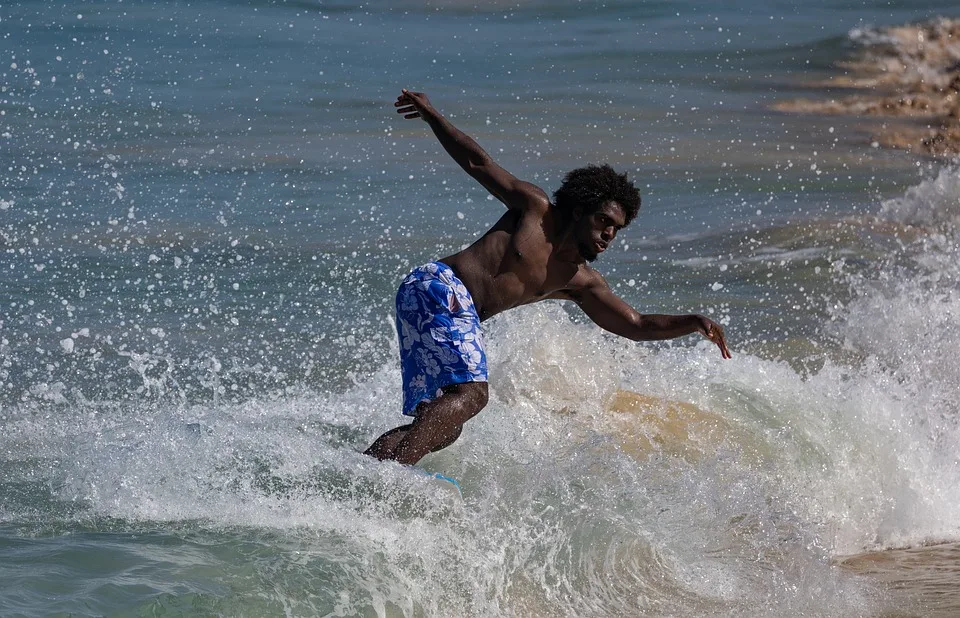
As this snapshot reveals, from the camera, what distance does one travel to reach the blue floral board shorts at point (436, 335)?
5.46 meters

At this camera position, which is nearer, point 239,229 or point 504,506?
point 504,506

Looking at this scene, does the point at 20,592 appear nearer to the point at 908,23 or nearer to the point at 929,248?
the point at 929,248

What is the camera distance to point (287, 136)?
17.1m

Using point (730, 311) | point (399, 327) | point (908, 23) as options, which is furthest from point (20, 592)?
point (908, 23)

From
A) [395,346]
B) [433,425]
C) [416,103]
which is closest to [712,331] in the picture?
[433,425]

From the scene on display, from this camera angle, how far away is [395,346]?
8977mm

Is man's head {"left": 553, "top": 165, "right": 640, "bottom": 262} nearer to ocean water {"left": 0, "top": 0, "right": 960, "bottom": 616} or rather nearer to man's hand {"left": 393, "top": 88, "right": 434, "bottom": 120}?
man's hand {"left": 393, "top": 88, "right": 434, "bottom": 120}

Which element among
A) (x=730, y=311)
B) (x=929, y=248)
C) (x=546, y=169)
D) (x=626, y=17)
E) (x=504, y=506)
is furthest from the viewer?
(x=626, y=17)

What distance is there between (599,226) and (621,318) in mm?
662

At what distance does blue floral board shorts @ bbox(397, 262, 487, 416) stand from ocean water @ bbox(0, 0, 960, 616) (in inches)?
17.3

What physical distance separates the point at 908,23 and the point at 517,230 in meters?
19.7

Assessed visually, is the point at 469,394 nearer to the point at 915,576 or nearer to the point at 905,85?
the point at 915,576

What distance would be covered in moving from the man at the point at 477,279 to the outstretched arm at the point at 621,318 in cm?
10

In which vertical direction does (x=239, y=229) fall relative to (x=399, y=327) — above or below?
above
